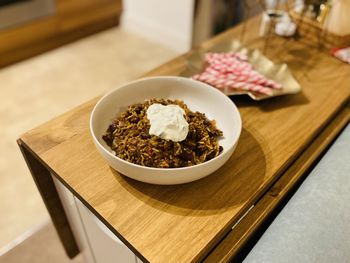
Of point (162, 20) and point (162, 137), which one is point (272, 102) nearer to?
point (162, 137)

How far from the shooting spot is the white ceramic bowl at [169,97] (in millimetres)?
659

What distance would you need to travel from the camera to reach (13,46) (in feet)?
7.44

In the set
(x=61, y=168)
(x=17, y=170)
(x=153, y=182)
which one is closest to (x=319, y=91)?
(x=153, y=182)

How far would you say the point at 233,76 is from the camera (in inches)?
40.0

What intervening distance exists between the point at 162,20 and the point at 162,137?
214 cm

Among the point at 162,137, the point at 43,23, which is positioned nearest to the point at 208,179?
the point at 162,137

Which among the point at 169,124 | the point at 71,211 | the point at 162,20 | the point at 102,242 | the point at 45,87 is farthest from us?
the point at 162,20

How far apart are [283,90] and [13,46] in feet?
6.52

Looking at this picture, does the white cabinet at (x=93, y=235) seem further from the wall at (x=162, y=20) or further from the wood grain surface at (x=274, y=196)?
the wall at (x=162, y=20)

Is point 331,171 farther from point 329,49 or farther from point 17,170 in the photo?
point 17,170

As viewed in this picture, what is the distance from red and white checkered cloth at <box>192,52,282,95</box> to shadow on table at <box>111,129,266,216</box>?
266 mm

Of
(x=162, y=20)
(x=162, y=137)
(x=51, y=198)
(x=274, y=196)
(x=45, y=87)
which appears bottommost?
(x=45, y=87)

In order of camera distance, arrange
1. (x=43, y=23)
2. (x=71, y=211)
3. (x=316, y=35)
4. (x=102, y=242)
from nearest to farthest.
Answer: (x=102, y=242)
(x=71, y=211)
(x=316, y=35)
(x=43, y=23)

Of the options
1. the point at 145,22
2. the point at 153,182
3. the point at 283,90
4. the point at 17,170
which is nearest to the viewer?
the point at 153,182
